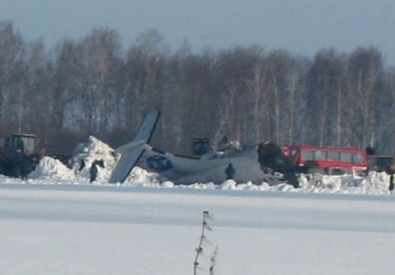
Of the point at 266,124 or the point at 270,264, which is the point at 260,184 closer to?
the point at 270,264

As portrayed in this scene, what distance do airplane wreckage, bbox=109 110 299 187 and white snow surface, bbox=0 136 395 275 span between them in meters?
11.9

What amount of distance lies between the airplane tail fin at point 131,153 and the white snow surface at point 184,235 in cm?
1135

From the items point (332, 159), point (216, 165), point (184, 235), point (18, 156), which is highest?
point (18, 156)

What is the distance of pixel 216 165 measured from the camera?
3838 cm

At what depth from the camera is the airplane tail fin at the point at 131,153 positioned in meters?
36.8

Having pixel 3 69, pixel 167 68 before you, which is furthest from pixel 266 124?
pixel 3 69

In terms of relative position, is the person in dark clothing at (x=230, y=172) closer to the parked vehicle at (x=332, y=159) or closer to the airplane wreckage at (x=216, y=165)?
the airplane wreckage at (x=216, y=165)

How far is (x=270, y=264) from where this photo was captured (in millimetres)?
11523

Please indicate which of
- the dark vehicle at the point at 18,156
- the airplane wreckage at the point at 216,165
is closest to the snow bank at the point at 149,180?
the airplane wreckage at the point at 216,165

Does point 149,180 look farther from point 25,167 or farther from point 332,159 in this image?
point 332,159

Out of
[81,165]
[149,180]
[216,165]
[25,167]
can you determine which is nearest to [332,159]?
[81,165]

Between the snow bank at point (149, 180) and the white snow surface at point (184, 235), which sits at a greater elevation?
the white snow surface at point (184, 235)

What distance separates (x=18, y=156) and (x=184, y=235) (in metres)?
28.9

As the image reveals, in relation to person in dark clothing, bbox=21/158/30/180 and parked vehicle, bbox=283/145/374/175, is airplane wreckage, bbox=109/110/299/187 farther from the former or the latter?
parked vehicle, bbox=283/145/374/175
